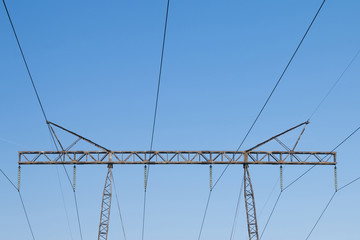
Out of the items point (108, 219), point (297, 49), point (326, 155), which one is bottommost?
point (297, 49)

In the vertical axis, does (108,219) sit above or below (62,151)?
below

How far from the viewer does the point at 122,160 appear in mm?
43094

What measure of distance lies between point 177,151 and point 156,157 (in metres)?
1.42

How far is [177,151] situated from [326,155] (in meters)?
9.67

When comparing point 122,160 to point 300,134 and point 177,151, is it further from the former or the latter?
point 300,134

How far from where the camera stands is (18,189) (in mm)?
42500

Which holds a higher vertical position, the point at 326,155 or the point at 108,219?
the point at 326,155

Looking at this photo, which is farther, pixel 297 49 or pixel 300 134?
pixel 300 134

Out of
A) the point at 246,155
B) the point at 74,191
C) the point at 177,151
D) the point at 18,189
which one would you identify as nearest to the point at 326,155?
the point at 246,155

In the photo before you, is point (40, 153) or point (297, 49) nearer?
point (297, 49)

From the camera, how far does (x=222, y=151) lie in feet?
141

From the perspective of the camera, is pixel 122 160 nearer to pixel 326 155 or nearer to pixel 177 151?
pixel 177 151

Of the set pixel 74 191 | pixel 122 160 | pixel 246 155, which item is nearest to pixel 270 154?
pixel 246 155

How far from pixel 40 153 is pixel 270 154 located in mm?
14809
